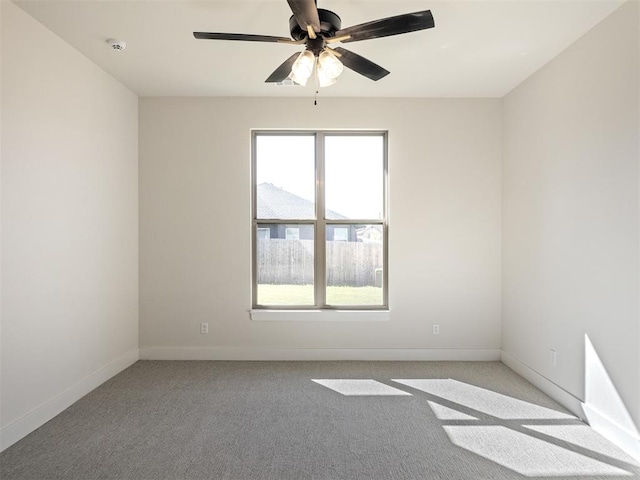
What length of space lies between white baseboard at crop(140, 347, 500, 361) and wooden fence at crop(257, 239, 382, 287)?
73cm

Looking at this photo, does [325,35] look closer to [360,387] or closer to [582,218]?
[582,218]

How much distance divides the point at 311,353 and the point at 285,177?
77.9 inches

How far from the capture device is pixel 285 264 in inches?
175

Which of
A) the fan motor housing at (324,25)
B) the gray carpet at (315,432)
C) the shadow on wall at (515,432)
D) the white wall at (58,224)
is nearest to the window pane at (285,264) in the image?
the gray carpet at (315,432)

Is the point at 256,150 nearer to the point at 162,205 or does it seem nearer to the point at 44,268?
the point at 162,205

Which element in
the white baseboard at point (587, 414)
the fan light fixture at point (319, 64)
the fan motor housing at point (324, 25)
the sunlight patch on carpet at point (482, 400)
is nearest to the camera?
the fan motor housing at point (324, 25)

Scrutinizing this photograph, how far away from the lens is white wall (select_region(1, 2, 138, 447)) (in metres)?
2.59

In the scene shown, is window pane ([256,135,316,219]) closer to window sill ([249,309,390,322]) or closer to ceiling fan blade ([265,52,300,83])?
window sill ([249,309,390,322])

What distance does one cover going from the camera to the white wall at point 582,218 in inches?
99.2

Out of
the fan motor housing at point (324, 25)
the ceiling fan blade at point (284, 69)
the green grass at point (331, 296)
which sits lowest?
the green grass at point (331, 296)

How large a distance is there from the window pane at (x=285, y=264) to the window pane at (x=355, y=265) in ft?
0.77

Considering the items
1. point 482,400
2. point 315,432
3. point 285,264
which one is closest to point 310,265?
point 285,264

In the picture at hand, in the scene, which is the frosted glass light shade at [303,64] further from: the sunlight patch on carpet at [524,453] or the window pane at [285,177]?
the sunlight patch on carpet at [524,453]

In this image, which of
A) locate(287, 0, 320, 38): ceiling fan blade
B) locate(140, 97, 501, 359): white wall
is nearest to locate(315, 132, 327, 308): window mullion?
locate(140, 97, 501, 359): white wall
